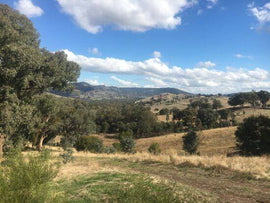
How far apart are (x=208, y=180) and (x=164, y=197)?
566 centimetres

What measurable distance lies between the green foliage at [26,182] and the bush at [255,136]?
31.3 meters

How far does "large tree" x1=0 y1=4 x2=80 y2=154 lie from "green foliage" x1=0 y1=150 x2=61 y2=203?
26.1 ft

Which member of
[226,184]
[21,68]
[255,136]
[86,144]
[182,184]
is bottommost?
[86,144]

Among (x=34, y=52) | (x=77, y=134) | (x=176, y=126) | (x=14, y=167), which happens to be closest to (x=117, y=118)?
(x=176, y=126)

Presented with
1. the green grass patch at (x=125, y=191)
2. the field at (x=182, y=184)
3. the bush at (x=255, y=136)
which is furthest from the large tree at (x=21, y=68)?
the bush at (x=255, y=136)

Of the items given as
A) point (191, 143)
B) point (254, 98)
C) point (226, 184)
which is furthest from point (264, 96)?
point (226, 184)

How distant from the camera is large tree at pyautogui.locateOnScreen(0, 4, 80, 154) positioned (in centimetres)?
917

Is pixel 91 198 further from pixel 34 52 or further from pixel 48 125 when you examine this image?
pixel 48 125

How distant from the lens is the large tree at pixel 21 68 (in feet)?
30.1

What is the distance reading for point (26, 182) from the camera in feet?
9.68

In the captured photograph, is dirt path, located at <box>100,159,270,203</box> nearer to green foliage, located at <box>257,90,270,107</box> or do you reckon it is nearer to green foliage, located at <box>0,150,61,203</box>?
green foliage, located at <box>0,150,61,203</box>

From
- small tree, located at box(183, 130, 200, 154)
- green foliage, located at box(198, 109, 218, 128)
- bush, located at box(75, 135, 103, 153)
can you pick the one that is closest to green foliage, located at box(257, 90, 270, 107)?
green foliage, located at box(198, 109, 218, 128)

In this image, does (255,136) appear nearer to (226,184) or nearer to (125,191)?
(226,184)

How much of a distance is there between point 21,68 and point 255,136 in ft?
113
